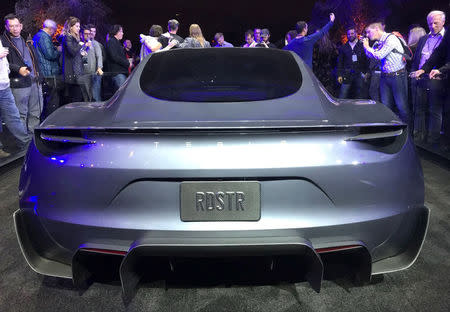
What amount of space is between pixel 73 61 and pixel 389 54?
18.4 feet

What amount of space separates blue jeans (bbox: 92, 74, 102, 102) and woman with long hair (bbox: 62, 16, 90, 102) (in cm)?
25

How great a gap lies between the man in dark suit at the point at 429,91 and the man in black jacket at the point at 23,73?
597 cm

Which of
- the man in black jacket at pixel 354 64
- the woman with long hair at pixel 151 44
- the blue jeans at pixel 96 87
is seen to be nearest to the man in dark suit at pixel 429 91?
the man in black jacket at pixel 354 64

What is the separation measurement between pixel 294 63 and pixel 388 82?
4543 mm

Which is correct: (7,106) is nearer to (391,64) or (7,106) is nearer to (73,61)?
(73,61)

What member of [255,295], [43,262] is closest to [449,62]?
[255,295]

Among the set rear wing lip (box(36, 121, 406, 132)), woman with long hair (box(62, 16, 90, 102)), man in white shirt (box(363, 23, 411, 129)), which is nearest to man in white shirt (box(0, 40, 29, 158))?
woman with long hair (box(62, 16, 90, 102))

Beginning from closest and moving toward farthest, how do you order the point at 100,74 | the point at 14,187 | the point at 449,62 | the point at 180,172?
the point at 180,172 < the point at 14,187 < the point at 449,62 < the point at 100,74

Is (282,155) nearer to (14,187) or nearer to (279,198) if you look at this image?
(279,198)

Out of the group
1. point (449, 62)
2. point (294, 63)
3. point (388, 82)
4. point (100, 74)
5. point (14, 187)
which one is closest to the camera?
point (294, 63)

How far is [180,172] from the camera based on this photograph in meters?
1.92

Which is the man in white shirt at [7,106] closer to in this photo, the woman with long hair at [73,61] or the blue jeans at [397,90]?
the woman with long hair at [73,61]

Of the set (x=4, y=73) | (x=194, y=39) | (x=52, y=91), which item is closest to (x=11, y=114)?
(x=4, y=73)

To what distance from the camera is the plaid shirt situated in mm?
6797
